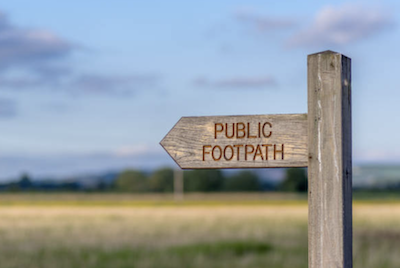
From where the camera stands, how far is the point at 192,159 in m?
4.43

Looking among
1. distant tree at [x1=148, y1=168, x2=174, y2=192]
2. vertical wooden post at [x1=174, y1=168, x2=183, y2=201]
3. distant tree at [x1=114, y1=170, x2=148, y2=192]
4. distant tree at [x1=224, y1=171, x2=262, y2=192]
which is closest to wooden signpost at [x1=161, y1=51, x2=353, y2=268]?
vertical wooden post at [x1=174, y1=168, x2=183, y2=201]

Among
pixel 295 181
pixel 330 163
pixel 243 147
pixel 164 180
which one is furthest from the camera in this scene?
pixel 164 180

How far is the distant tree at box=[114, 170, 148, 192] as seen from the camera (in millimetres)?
111938

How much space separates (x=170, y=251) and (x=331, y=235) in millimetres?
13306

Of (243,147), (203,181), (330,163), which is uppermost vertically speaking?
(243,147)

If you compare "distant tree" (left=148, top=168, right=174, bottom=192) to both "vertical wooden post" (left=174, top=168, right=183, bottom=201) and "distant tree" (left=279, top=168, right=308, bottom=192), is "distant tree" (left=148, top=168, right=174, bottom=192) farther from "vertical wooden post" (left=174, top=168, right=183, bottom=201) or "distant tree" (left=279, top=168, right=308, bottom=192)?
"distant tree" (left=279, top=168, right=308, bottom=192)

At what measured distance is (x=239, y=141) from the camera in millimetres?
4340

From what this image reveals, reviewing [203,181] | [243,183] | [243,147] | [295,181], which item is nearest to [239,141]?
[243,147]

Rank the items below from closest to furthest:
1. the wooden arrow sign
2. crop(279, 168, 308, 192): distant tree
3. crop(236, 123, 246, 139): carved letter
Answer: the wooden arrow sign < crop(236, 123, 246, 139): carved letter < crop(279, 168, 308, 192): distant tree

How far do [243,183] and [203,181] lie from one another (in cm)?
713

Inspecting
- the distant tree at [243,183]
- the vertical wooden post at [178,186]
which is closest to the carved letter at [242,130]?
the vertical wooden post at [178,186]

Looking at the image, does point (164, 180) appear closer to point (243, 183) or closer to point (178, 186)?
point (243, 183)

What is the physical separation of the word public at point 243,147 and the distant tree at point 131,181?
10713cm

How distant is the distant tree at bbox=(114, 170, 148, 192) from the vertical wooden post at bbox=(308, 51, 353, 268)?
107 m
